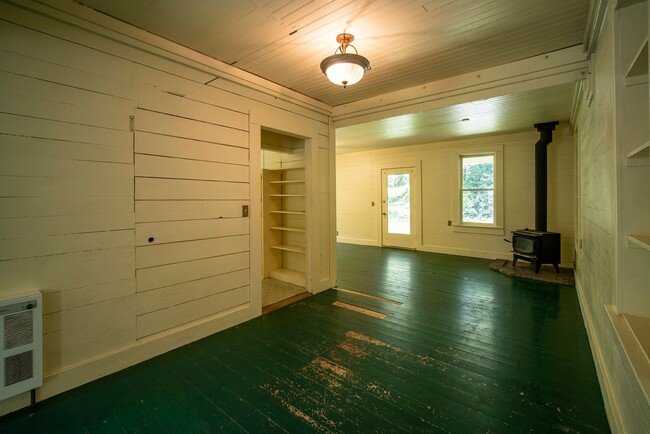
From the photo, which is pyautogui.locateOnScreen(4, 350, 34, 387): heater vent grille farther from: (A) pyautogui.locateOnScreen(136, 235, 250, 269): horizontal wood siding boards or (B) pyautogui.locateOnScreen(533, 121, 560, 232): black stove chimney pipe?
(B) pyautogui.locateOnScreen(533, 121, 560, 232): black stove chimney pipe

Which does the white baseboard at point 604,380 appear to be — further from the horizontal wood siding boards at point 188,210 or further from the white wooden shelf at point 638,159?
the horizontal wood siding boards at point 188,210

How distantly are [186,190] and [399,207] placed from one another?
5651 mm

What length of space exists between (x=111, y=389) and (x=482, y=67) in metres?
4.37

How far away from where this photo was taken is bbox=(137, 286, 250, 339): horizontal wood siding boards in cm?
238

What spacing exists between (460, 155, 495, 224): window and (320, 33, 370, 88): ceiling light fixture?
4.77 metres

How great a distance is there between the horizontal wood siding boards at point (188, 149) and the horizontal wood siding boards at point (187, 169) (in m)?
0.04

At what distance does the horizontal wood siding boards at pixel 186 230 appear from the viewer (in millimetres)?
2359

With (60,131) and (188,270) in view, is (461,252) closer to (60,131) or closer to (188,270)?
(188,270)

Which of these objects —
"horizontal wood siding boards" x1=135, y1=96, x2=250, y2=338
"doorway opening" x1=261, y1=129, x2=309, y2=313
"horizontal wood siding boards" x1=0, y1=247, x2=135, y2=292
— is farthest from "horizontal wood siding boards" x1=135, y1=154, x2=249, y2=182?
"doorway opening" x1=261, y1=129, x2=309, y2=313

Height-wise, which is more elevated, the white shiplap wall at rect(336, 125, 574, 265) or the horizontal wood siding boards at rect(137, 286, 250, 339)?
the white shiplap wall at rect(336, 125, 574, 265)

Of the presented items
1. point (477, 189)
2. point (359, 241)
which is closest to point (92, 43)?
point (477, 189)

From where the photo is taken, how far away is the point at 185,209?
2.61 meters

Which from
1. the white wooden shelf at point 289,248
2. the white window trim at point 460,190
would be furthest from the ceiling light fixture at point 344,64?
the white window trim at point 460,190

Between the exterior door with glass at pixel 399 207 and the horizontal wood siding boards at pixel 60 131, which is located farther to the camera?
the exterior door with glass at pixel 399 207
